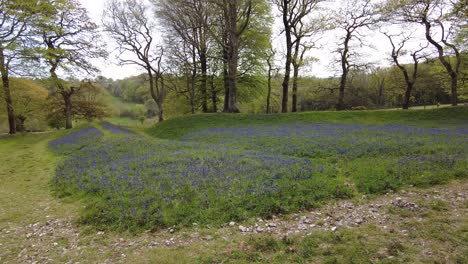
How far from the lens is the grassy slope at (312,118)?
958 inches

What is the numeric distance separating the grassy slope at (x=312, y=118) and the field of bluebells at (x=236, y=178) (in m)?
12.4

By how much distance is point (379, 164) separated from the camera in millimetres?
9219

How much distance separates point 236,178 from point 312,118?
20.7 m

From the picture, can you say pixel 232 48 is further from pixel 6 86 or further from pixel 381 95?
pixel 381 95

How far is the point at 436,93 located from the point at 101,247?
3045 inches

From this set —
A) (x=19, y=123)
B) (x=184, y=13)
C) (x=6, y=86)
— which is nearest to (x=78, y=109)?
A: (x=19, y=123)

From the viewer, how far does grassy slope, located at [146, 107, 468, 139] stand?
79.8ft

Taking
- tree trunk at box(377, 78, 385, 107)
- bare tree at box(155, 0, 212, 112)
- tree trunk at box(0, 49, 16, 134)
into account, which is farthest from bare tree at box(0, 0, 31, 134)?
tree trunk at box(377, 78, 385, 107)

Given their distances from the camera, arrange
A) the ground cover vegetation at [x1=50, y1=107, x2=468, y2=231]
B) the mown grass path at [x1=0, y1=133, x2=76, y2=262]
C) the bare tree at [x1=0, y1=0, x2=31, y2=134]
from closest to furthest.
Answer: the mown grass path at [x1=0, y1=133, x2=76, y2=262] < the ground cover vegetation at [x1=50, y1=107, x2=468, y2=231] < the bare tree at [x1=0, y1=0, x2=31, y2=134]

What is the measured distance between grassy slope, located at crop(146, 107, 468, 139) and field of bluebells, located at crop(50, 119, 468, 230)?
12363 mm

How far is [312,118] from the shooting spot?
2672 cm

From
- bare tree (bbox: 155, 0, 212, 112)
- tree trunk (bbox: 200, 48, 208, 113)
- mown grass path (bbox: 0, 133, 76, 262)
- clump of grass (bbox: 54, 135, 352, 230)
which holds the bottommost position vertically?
mown grass path (bbox: 0, 133, 76, 262)

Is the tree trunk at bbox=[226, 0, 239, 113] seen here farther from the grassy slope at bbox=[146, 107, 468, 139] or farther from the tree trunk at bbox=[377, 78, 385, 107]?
the tree trunk at bbox=[377, 78, 385, 107]

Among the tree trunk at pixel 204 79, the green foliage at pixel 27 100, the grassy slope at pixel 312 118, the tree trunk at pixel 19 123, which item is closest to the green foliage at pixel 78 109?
the green foliage at pixel 27 100
